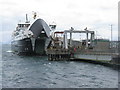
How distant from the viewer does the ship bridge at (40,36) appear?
86688 mm

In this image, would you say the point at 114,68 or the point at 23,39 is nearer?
the point at 114,68

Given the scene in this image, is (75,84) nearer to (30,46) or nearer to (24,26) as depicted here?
(30,46)

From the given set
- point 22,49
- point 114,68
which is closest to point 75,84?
point 114,68

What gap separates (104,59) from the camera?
192 ft

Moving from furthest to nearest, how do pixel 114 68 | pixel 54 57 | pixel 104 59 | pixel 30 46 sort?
pixel 30 46 → pixel 54 57 → pixel 104 59 → pixel 114 68

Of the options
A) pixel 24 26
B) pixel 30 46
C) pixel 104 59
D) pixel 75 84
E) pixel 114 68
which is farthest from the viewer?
pixel 24 26

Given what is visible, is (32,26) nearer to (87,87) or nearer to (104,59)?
(104,59)

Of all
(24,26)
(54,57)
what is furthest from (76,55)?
(24,26)

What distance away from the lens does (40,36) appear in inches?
3455

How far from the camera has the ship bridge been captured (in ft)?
284

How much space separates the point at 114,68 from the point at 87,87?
64.2 ft

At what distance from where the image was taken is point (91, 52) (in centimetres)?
6141

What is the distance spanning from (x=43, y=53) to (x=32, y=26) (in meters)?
11.3

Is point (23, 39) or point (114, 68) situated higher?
point (23, 39)
